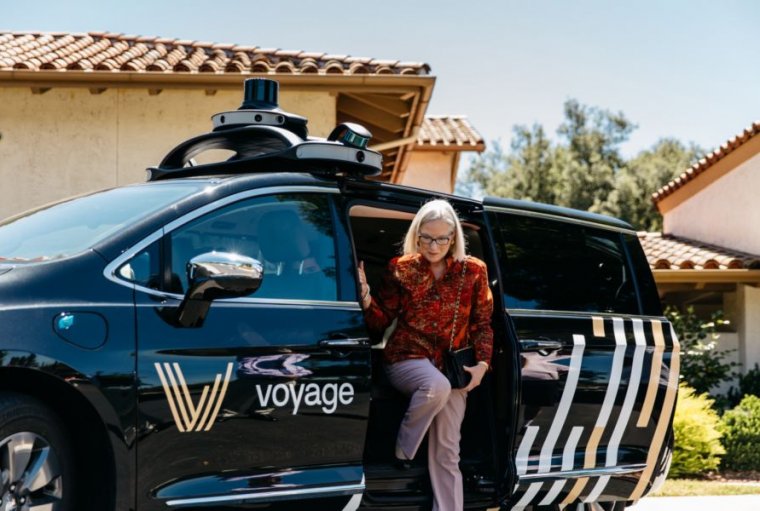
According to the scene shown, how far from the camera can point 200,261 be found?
4.27 metres

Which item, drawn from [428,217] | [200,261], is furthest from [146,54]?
[200,261]

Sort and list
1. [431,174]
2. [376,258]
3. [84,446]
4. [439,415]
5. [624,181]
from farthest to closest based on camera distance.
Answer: [624,181]
[431,174]
[376,258]
[439,415]
[84,446]

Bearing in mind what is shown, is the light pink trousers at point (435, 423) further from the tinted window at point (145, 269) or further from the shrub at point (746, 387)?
the shrub at point (746, 387)

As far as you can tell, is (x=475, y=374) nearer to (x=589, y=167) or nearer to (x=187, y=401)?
(x=187, y=401)

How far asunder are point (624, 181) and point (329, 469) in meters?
46.9

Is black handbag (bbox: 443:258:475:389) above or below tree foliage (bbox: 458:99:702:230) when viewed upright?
below

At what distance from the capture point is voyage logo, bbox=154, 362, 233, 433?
422 cm

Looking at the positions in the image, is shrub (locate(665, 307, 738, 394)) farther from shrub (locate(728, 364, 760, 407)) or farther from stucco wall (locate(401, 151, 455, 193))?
stucco wall (locate(401, 151, 455, 193))

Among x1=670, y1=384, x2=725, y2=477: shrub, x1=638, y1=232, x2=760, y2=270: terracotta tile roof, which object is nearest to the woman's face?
x1=670, y1=384, x2=725, y2=477: shrub

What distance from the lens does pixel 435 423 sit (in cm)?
546

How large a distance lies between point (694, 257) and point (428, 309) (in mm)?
15353

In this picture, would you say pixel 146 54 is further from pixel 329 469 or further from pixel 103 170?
pixel 329 469

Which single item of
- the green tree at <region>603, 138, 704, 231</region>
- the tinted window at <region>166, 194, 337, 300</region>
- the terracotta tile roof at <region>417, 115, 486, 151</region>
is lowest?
the tinted window at <region>166, 194, 337, 300</region>

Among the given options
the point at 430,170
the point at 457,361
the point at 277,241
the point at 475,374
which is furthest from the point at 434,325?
the point at 430,170
